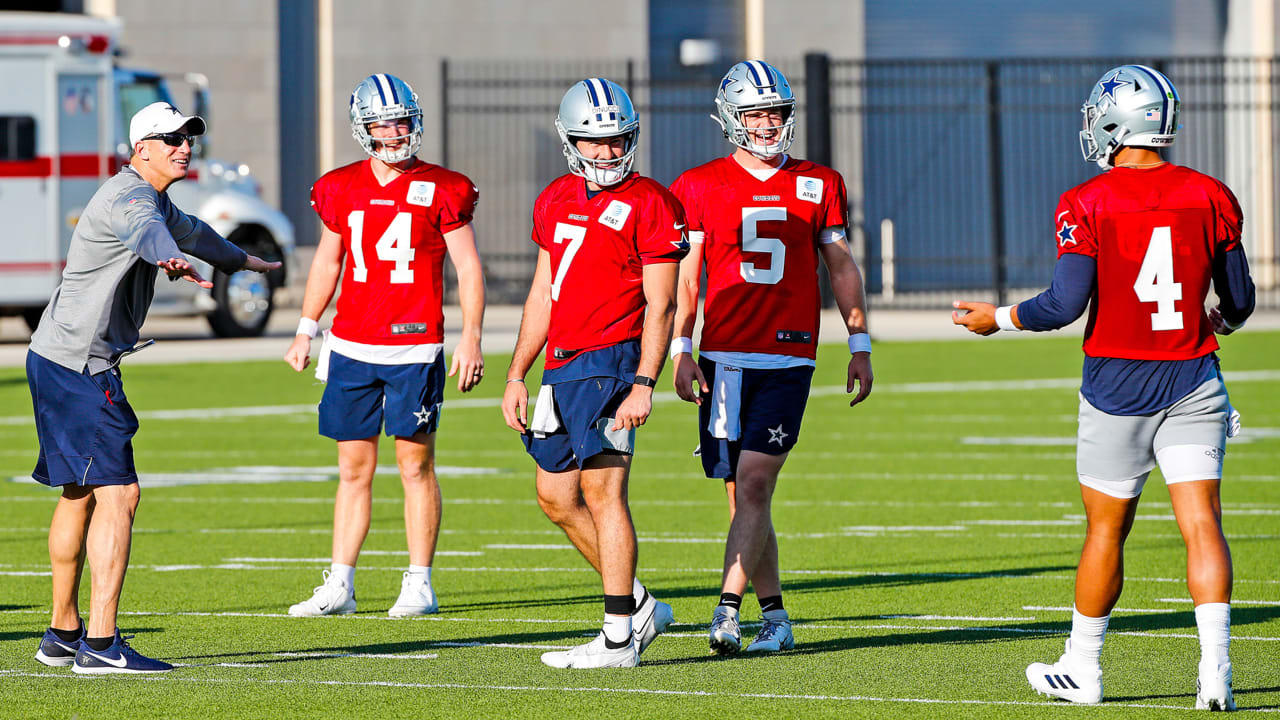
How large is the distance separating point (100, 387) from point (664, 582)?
9.56ft

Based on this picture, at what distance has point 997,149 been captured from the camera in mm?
28328

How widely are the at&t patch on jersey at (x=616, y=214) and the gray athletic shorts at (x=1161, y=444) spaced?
169 cm

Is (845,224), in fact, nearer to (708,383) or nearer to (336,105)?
(708,383)

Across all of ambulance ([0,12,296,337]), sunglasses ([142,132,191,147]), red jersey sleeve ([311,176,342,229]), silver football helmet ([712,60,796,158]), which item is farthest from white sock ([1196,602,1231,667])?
ambulance ([0,12,296,337])

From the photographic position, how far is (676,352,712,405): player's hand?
6.61 meters

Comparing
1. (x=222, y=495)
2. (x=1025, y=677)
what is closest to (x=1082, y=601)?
(x=1025, y=677)

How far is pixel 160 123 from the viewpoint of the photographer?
6535 mm

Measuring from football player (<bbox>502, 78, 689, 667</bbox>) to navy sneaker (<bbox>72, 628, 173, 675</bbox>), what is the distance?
1356 mm

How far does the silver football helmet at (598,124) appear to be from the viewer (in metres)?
6.51

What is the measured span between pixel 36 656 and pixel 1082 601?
3.53 m

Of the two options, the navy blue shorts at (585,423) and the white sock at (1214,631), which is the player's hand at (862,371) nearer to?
the navy blue shorts at (585,423)

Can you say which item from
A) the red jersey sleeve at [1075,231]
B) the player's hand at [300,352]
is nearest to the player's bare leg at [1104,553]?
the red jersey sleeve at [1075,231]

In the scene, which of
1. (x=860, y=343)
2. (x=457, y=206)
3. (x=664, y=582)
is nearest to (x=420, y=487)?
(x=457, y=206)

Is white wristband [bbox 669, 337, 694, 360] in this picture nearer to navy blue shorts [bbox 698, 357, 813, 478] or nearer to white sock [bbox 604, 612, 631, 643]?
navy blue shorts [bbox 698, 357, 813, 478]
